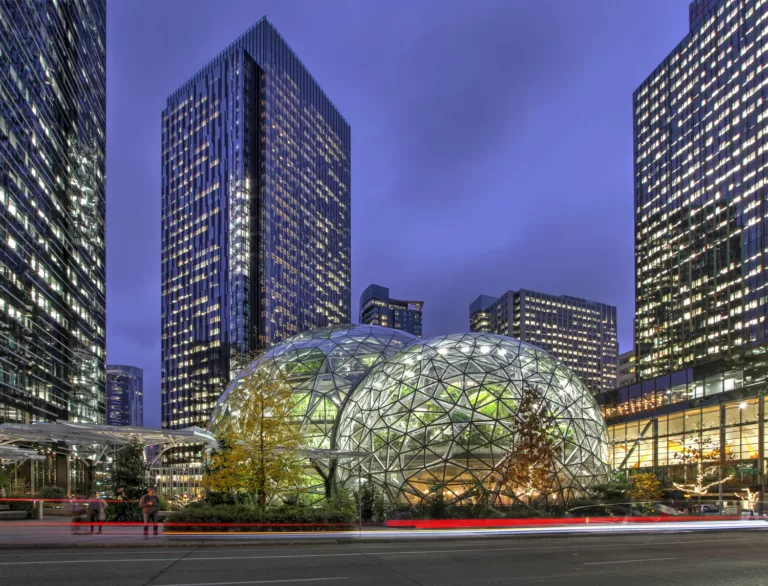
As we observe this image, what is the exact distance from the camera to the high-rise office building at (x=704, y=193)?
14050 centimetres

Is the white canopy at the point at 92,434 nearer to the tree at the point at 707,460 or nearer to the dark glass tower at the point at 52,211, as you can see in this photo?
the dark glass tower at the point at 52,211

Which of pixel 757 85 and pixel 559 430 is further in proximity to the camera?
pixel 757 85

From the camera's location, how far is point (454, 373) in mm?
39688

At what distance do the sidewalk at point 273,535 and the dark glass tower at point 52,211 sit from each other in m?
46.9

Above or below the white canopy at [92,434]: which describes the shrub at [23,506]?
below

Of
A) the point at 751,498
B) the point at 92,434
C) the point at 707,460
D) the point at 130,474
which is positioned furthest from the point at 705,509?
the point at 92,434

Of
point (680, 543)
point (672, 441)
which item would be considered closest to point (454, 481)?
point (680, 543)

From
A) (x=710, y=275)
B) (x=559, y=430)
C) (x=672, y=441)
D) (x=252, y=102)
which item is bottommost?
(x=672, y=441)

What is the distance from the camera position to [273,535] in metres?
23.0

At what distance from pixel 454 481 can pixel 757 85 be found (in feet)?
473

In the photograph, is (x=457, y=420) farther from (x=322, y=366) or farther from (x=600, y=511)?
(x=322, y=366)

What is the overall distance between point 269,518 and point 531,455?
14.7 m

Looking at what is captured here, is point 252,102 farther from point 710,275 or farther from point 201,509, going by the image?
point 201,509

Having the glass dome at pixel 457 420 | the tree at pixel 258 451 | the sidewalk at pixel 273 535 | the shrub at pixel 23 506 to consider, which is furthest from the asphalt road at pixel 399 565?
the shrub at pixel 23 506
